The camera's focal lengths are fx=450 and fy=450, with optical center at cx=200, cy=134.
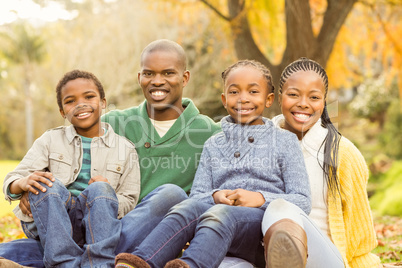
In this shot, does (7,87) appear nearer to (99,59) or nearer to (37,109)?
(37,109)

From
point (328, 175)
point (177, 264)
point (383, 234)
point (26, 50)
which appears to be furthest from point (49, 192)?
point (26, 50)

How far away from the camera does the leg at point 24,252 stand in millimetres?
2516

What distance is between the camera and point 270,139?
266cm

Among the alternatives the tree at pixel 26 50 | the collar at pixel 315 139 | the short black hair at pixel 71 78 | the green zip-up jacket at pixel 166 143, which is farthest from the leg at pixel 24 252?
the tree at pixel 26 50

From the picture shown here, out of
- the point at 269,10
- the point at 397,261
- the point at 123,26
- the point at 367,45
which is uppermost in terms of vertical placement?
the point at 123,26

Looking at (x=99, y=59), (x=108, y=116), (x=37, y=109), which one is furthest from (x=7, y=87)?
(x=108, y=116)

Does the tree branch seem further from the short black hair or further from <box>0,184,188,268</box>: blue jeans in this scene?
<box>0,184,188,268</box>: blue jeans

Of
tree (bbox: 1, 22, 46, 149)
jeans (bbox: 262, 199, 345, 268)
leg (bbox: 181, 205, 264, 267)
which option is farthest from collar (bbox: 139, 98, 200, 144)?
tree (bbox: 1, 22, 46, 149)

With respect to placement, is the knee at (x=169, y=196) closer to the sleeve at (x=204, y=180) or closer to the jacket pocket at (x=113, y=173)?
the sleeve at (x=204, y=180)

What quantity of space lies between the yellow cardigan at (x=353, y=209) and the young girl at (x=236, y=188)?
0.26 meters

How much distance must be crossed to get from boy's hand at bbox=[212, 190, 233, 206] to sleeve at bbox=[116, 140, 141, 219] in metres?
0.60

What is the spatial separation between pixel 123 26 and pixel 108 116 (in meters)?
13.2

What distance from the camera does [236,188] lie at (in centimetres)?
260

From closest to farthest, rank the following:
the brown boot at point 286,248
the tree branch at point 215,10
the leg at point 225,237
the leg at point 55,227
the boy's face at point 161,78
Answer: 1. the brown boot at point 286,248
2. the leg at point 225,237
3. the leg at point 55,227
4. the boy's face at point 161,78
5. the tree branch at point 215,10
